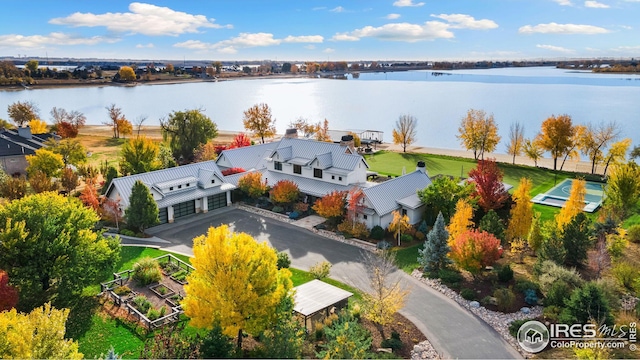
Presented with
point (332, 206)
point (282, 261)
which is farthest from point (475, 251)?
point (332, 206)

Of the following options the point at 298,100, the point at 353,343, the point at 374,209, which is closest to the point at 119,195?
the point at 374,209

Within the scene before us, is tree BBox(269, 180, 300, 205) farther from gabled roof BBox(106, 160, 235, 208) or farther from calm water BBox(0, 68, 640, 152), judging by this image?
calm water BBox(0, 68, 640, 152)

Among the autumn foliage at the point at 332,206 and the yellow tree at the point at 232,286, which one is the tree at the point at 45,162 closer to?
the autumn foliage at the point at 332,206

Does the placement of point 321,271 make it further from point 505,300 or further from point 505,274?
point 505,274

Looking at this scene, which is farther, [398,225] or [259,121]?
[259,121]

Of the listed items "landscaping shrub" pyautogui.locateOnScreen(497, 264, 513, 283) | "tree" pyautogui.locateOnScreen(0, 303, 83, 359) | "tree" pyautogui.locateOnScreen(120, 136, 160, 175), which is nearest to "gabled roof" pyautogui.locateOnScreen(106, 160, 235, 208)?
"tree" pyautogui.locateOnScreen(120, 136, 160, 175)

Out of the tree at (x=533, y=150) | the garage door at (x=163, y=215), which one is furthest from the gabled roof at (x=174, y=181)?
the tree at (x=533, y=150)

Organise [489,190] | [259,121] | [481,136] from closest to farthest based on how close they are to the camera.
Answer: [489,190], [481,136], [259,121]
